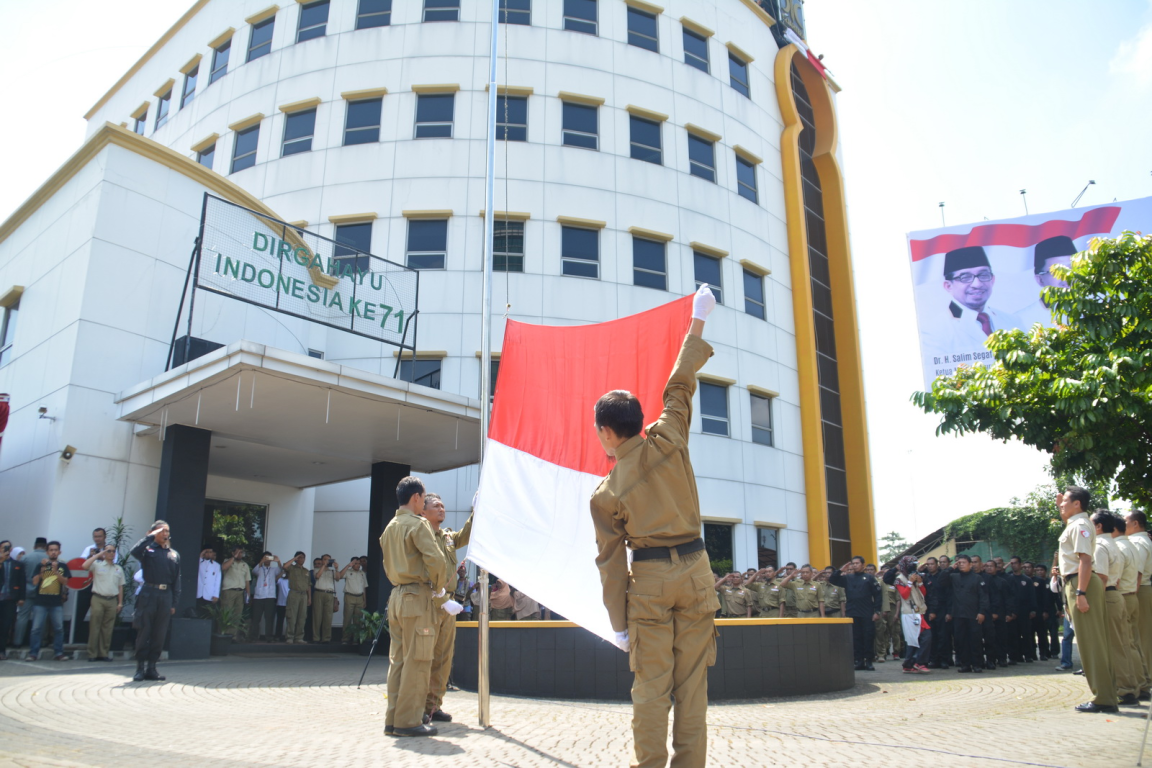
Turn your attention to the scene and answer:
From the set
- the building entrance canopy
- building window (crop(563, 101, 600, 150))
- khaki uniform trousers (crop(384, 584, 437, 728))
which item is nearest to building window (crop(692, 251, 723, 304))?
building window (crop(563, 101, 600, 150))

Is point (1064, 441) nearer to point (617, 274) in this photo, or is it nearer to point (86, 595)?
point (617, 274)

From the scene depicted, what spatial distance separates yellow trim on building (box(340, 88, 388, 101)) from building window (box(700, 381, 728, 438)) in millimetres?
12434

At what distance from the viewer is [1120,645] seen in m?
7.29

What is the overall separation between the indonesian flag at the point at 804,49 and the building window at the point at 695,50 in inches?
190

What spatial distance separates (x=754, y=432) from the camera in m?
23.7

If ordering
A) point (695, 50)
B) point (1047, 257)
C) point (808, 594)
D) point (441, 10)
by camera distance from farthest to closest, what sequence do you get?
point (695, 50), point (1047, 257), point (441, 10), point (808, 594)

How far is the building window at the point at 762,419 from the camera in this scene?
23797mm

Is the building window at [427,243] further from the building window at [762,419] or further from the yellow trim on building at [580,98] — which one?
the building window at [762,419]

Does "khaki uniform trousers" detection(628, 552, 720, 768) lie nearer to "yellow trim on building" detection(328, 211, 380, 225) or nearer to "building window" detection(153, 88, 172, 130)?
"yellow trim on building" detection(328, 211, 380, 225)

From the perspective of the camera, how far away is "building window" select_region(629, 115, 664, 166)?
77.6ft

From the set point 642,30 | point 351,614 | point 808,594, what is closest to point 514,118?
point 642,30

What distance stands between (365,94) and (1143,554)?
842 inches

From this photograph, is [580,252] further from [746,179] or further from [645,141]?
[746,179]

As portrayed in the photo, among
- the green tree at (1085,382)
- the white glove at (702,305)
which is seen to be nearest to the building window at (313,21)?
the green tree at (1085,382)
